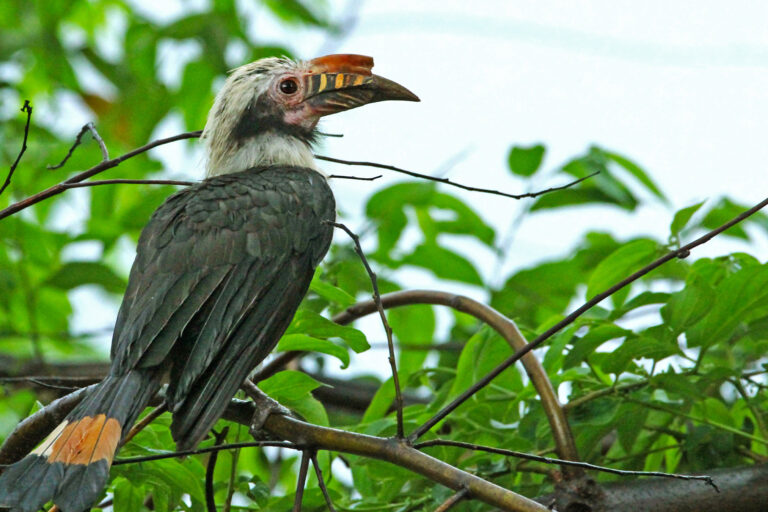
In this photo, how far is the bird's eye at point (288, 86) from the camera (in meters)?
3.59

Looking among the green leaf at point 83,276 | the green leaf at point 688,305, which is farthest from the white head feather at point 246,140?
the green leaf at point 688,305

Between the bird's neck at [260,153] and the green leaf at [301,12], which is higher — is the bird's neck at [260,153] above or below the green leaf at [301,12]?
below

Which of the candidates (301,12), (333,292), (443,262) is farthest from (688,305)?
(301,12)

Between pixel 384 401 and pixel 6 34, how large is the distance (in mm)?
4104

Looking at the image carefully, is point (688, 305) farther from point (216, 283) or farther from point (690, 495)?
point (216, 283)

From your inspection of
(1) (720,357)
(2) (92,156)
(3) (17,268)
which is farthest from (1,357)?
(1) (720,357)

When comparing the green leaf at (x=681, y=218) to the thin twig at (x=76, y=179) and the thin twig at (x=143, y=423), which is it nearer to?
the thin twig at (x=76, y=179)

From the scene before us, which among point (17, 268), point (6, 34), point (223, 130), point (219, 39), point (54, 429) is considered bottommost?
point (54, 429)

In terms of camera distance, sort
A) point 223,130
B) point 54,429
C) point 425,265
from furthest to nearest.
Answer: point 425,265
point 223,130
point 54,429

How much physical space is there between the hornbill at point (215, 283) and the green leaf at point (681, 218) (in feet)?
3.31

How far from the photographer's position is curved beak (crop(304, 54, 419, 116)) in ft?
11.0

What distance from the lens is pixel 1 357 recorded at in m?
4.18

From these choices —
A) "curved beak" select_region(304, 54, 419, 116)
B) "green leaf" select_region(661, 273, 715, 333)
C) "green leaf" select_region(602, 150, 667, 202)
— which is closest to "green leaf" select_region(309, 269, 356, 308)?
"green leaf" select_region(661, 273, 715, 333)

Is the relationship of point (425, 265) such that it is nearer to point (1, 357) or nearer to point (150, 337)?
point (150, 337)
